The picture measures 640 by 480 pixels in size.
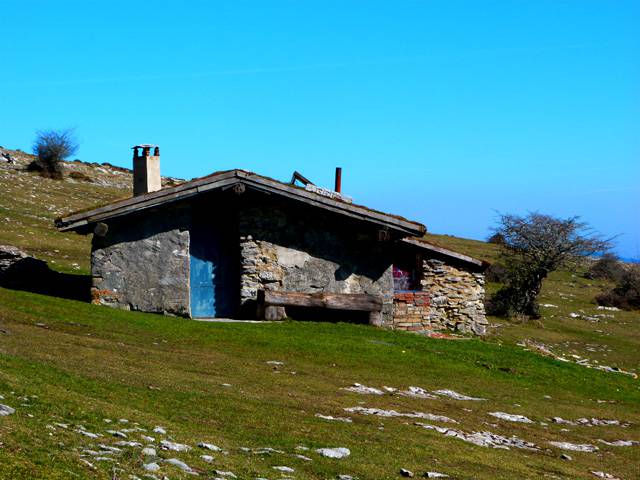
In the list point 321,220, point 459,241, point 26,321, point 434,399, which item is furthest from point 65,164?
point 434,399

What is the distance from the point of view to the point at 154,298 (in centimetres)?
2702

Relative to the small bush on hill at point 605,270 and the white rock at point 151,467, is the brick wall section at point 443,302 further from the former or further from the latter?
the small bush on hill at point 605,270

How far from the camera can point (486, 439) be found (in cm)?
1499

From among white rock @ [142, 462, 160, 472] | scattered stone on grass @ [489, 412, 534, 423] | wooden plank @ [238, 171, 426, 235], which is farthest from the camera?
wooden plank @ [238, 171, 426, 235]

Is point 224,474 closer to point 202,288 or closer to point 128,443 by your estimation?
point 128,443

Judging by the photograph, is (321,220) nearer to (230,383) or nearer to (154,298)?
(154,298)

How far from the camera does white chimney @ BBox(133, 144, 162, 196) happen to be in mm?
29125

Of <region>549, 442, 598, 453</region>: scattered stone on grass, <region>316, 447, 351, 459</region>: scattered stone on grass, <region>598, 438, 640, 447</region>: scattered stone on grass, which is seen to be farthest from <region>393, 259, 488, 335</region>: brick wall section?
<region>316, 447, 351, 459</region>: scattered stone on grass

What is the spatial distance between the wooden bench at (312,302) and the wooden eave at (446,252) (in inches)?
103

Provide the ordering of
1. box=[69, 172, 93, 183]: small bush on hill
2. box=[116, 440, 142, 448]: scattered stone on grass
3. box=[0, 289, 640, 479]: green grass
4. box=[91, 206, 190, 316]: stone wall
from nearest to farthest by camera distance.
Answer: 1. box=[116, 440, 142, 448]: scattered stone on grass
2. box=[0, 289, 640, 479]: green grass
3. box=[91, 206, 190, 316]: stone wall
4. box=[69, 172, 93, 183]: small bush on hill

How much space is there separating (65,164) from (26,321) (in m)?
53.1

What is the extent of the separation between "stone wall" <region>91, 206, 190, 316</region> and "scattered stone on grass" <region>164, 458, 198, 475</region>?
17.1 metres

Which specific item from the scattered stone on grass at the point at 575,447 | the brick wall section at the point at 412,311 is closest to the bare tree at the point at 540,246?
the brick wall section at the point at 412,311

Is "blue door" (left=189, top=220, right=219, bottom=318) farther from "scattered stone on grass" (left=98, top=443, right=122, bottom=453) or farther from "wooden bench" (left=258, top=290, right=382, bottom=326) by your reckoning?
"scattered stone on grass" (left=98, top=443, right=122, bottom=453)
